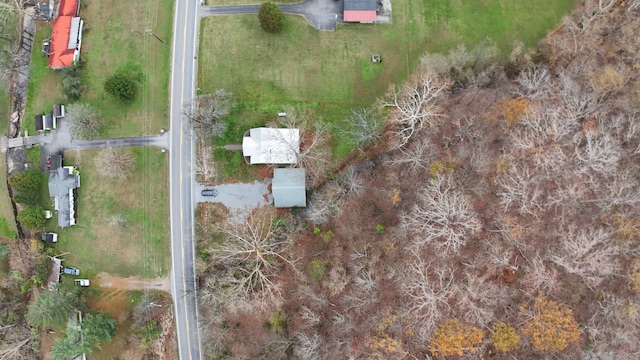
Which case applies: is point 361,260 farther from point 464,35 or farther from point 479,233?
point 464,35

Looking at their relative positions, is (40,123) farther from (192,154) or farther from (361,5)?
(361,5)

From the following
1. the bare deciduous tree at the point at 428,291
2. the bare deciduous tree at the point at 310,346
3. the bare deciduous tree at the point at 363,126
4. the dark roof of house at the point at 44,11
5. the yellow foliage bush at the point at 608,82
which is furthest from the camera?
the dark roof of house at the point at 44,11

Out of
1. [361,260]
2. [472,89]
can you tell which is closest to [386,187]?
[361,260]

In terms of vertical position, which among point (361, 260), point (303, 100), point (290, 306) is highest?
point (303, 100)

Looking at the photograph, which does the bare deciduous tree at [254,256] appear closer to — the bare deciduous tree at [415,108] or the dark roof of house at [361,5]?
the bare deciduous tree at [415,108]

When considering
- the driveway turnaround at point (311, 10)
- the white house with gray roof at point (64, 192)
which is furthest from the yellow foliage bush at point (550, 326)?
the white house with gray roof at point (64, 192)

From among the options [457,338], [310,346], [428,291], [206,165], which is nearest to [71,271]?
[206,165]
